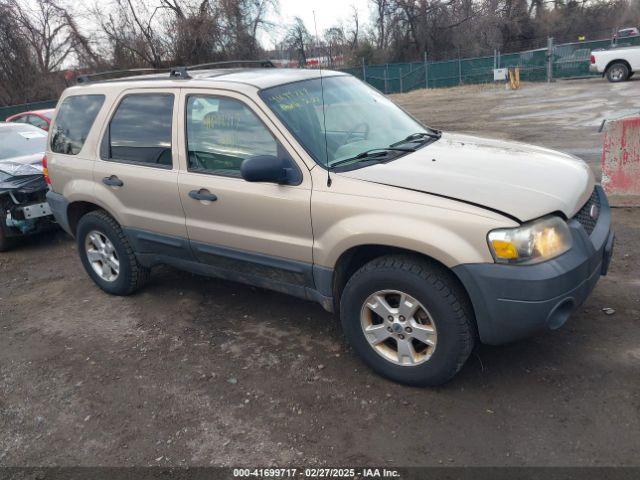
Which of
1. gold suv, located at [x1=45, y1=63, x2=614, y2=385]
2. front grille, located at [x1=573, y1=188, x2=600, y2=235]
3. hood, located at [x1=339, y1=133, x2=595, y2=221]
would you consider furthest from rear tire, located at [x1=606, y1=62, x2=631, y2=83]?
front grille, located at [x1=573, y1=188, x2=600, y2=235]

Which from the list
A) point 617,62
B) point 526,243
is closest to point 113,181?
point 526,243

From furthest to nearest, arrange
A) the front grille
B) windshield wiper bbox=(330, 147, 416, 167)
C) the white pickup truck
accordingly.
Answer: the white pickup truck, windshield wiper bbox=(330, 147, 416, 167), the front grille

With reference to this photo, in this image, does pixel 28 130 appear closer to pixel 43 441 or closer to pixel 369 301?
pixel 43 441

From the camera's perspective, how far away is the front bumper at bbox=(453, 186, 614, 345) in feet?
9.24

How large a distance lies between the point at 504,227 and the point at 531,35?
47061 millimetres

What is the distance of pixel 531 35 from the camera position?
4397 cm

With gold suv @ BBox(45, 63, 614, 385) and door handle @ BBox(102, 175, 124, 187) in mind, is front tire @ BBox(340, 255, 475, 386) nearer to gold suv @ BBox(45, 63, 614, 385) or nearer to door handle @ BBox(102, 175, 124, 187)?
gold suv @ BBox(45, 63, 614, 385)

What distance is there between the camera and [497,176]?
3.20m

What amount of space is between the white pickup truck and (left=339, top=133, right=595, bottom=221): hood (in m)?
21.0

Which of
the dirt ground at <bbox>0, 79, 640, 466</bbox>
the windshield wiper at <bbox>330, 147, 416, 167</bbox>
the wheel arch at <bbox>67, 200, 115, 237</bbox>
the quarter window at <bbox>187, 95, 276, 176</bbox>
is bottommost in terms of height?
the dirt ground at <bbox>0, 79, 640, 466</bbox>

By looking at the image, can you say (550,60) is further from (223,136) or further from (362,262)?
(362,262)

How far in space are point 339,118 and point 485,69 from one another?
28917 mm

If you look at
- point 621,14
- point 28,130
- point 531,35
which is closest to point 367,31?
point 531,35

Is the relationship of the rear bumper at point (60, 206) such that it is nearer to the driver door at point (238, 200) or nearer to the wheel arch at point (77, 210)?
the wheel arch at point (77, 210)
